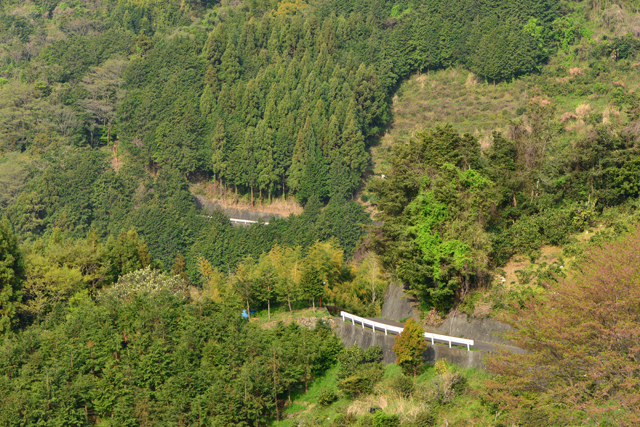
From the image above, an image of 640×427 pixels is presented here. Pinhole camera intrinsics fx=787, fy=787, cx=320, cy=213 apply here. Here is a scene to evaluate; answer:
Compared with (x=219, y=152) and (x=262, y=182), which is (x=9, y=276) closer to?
(x=262, y=182)

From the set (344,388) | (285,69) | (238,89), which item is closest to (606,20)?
(285,69)

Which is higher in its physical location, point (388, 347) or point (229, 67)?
point (229, 67)

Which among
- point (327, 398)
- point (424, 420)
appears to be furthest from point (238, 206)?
point (424, 420)

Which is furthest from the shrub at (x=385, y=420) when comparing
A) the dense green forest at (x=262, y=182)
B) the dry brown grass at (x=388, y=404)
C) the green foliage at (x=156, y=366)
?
the green foliage at (x=156, y=366)

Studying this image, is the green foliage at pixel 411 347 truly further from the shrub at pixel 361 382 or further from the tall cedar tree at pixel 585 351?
the tall cedar tree at pixel 585 351

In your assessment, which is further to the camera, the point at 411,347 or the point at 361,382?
the point at 361,382

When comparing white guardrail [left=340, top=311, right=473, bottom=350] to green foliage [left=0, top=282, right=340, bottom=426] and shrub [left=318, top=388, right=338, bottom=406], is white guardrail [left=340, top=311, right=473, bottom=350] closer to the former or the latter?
green foliage [left=0, top=282, right=340, bottom=426]

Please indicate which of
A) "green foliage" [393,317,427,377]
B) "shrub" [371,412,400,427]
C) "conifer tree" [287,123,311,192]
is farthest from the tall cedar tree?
"conifer tree" [287,123,311,192]
